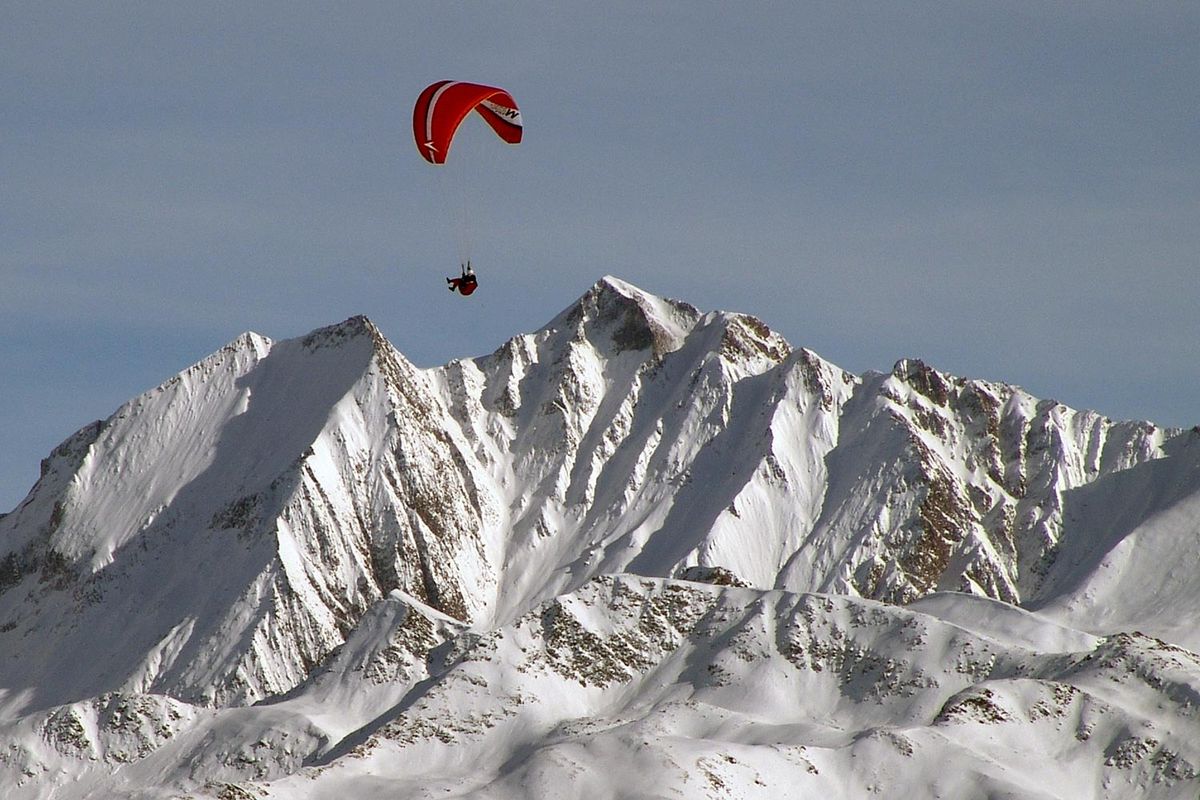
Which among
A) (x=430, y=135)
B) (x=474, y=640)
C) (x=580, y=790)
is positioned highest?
(x=430, y=135)

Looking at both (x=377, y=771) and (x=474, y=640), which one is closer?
(x=377, y=771)

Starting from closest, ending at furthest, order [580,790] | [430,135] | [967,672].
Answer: [430,135] < [580,790] < [967,672]

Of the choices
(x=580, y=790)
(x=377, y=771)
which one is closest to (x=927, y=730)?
(x=580, y=790)

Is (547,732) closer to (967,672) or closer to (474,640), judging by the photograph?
(474,640)

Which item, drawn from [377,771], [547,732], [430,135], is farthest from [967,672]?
[430,135]

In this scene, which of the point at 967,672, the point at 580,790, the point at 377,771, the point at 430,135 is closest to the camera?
the point at 430,135

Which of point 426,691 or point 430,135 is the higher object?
point 430,135
